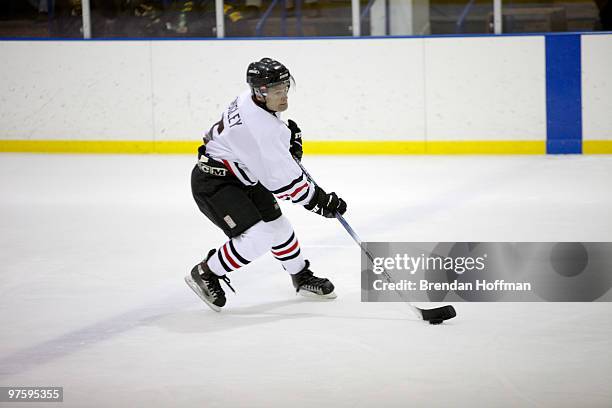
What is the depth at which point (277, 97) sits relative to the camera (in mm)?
3801

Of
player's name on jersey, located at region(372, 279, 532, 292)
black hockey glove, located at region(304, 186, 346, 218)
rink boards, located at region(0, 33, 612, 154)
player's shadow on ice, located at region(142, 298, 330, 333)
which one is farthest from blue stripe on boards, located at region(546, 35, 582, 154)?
black hockey glove, located at region(304, 186, 346, 218)

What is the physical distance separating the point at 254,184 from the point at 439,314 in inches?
32.4

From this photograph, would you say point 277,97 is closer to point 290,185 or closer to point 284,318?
point 290,185

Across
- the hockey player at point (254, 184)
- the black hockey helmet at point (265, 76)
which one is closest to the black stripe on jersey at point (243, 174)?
the hockey player at point (254, 184)

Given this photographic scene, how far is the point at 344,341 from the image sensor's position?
11.8ft

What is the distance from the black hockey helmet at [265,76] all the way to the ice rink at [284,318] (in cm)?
83

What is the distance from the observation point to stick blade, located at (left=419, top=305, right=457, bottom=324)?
3.74 m

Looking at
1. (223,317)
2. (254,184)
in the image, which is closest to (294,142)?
(254,184)

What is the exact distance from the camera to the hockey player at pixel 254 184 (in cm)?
378

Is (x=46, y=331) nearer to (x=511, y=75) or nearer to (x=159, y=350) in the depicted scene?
(x=159, y=350)

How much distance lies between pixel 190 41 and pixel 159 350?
17.5 ft

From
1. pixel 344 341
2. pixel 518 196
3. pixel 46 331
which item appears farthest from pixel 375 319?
pixel 518 196

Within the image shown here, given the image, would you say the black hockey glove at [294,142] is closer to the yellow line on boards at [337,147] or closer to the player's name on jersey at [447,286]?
the player's name on jersey at [447,286]

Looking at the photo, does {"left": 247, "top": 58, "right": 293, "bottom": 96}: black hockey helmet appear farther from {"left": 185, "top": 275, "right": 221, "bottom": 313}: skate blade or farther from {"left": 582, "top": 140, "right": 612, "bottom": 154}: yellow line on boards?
{"left": 582, "top": 140, "right": 612, "bottom": 154}: yellow line on boards
